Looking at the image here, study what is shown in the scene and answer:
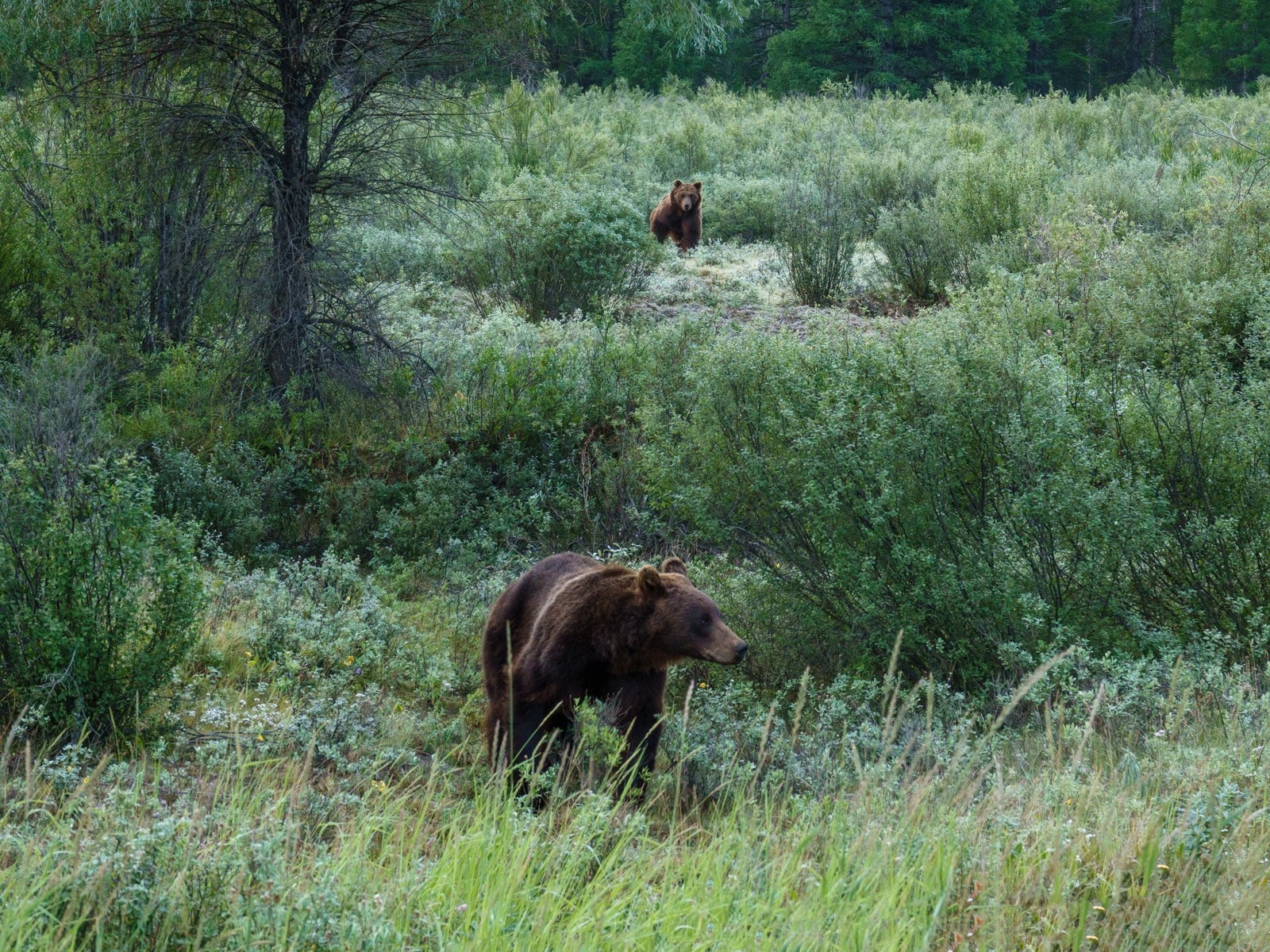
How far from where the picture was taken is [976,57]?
144 ft

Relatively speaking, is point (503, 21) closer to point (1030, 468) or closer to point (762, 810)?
point (1030, 468)

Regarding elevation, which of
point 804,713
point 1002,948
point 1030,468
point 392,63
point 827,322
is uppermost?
point 392,63

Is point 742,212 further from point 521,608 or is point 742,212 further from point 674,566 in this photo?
point 521,608

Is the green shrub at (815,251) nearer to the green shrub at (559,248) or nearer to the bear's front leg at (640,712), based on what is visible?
the green shrub at (559,248)

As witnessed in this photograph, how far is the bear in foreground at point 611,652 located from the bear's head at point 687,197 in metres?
14.1

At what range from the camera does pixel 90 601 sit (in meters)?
5.39

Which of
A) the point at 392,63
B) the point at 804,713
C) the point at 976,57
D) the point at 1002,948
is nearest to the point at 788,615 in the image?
the point at 804,713

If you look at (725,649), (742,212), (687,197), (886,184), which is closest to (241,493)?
(725,649)

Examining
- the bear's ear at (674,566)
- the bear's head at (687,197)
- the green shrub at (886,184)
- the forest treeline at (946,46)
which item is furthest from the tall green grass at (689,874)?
the forest treeline at (946,46)

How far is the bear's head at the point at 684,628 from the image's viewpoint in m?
5.31

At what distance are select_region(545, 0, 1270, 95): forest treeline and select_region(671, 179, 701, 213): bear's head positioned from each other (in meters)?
23.3

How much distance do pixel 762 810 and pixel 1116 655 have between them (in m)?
2.16

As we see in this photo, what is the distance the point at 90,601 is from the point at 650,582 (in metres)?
2.41

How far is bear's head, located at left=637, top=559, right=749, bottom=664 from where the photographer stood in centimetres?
531
